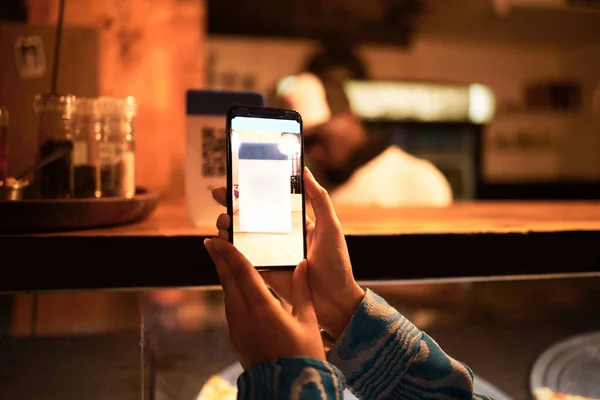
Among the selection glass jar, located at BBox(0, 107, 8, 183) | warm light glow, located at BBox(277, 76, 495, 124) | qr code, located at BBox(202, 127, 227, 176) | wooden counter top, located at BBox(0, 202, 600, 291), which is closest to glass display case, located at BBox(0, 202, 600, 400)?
wooden counter top, located at BBox(0, 202, 600, 291)

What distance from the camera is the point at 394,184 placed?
9.72 ft

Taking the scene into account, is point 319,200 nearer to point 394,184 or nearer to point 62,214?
point 62,214

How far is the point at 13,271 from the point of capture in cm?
71

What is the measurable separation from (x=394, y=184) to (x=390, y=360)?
231cm

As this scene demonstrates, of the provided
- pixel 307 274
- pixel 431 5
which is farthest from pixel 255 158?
pixel 431 5

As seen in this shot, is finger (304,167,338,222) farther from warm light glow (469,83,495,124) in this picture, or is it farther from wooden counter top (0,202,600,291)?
warm light glow (469,83,495,124)

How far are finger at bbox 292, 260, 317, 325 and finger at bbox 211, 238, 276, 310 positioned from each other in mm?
51

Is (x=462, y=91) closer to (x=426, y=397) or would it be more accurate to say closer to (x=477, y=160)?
(x=477, y=160)

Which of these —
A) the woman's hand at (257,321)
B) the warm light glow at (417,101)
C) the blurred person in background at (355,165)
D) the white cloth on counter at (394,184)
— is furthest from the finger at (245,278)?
the warm light glow at (417,101)

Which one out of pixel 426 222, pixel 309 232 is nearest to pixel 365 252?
pixel 309 232

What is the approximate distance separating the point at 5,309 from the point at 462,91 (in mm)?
3770

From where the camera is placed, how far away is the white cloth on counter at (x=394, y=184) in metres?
2.90

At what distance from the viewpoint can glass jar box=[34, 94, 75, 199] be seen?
863 mm

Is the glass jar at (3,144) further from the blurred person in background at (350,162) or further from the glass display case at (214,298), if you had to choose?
the blurred person in background at (350,162)
